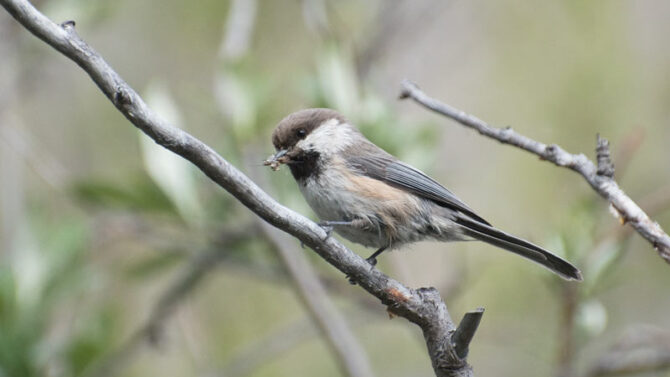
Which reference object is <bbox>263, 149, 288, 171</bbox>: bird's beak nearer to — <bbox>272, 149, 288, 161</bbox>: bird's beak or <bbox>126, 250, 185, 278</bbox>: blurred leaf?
<bbox>272, 149, 288, 161</bbox>: bird's beak

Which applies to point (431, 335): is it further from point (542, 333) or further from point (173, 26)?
point (173, 26)

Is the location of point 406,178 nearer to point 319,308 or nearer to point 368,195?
point 368,195

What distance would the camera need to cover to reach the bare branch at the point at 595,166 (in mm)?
2152

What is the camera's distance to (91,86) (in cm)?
613

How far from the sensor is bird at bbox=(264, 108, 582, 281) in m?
3.28

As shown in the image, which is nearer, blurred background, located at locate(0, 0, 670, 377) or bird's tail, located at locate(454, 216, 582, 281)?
bird's tail, located at locate(454, 216, 582, 281)

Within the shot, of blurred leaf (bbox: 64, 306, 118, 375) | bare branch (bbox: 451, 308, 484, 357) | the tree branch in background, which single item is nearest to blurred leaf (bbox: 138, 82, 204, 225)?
blurred leaf (bbox: 64, 306, 118, 375)

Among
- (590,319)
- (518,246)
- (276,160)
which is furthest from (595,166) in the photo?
(276,160)

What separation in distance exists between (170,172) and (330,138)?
1107 millimetres

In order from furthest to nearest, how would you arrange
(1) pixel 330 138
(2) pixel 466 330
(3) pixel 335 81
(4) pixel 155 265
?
(4) pixel 155 265
(3) pixel 335 81
(1) pixel 330 138
(2) pixel 466 330

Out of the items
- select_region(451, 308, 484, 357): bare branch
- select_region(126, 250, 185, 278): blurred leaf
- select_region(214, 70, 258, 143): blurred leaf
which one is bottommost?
select_region(451, 308, 484, 357): bare branch

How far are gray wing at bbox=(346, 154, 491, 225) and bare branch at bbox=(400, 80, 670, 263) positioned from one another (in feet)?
2.87

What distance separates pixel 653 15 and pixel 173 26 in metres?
4.04

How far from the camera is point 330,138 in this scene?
138 inches
